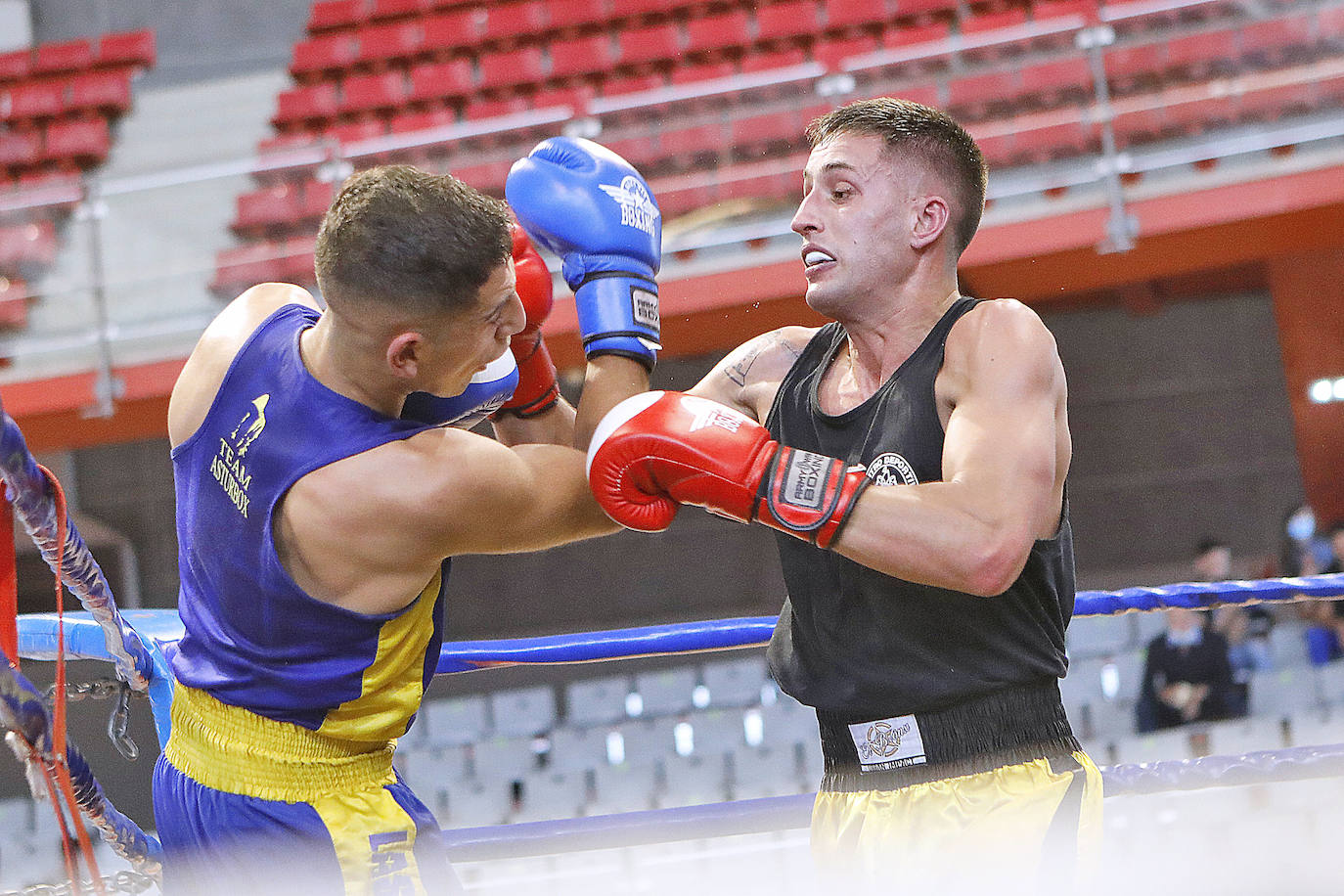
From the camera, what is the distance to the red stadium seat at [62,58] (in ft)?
31.8

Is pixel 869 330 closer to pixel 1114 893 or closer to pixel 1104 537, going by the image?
pixel 1114 893

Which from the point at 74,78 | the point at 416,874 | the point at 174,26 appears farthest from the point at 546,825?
the point at 174,26

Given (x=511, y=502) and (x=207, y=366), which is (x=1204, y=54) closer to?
(x=511, y=502)

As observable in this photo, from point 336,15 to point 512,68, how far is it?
2220 millimetres

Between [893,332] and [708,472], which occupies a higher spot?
[893,332]

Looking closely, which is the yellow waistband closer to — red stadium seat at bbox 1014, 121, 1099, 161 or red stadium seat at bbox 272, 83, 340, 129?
red stadium seat at bbox 1014, 121, 1099, 161

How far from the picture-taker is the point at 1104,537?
285 inches

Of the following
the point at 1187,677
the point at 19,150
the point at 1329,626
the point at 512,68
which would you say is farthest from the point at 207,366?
the point at 19,150

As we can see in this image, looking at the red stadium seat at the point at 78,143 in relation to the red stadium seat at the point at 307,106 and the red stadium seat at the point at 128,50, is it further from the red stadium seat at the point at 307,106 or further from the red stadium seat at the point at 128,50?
the red stadium seat at the point at 307,106

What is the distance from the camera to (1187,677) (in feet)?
14.6

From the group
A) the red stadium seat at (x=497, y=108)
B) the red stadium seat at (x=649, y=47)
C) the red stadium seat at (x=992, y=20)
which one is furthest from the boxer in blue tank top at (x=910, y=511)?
the red stadium seat at (x=649, y=47)

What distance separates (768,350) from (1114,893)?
127 centimetres

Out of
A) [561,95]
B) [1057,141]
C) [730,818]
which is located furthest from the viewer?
[561,95]

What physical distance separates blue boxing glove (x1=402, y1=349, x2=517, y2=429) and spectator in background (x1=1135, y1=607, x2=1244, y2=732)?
11.6ft
